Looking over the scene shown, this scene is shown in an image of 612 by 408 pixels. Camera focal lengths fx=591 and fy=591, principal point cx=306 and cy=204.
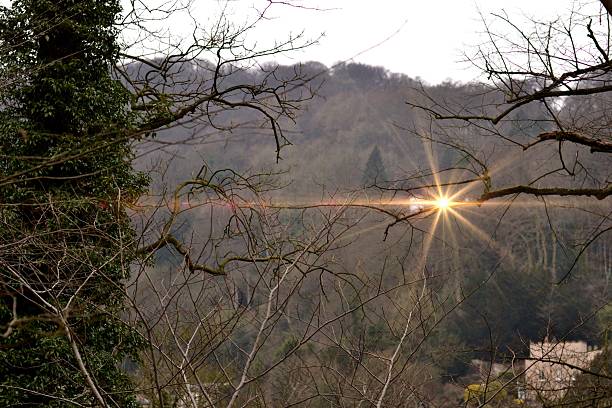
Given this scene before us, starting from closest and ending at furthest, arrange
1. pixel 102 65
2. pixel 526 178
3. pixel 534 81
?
1. pixel 534 81
2. pixel 102 65
3. pixel 526 178

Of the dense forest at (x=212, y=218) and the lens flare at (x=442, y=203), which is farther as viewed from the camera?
the lens flare at (x=442, y=203)

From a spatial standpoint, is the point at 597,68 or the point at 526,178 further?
the point at 526,178

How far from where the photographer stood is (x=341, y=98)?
213ft

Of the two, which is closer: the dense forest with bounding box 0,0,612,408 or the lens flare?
the dense forest with bounding box 0,0,612,408

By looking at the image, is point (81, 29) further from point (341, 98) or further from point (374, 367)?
point (341, 98)

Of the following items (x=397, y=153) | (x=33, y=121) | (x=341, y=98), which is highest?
(x=341, y=98)

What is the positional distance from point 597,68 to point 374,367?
8516 mm

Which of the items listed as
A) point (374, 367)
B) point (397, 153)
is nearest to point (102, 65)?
point (374, 367)

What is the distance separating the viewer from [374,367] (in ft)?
35.5

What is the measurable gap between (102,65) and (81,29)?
562 millimetres

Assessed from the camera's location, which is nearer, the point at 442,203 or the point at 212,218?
the point at 212,218

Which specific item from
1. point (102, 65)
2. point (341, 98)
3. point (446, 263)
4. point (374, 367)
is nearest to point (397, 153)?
point (341, 98)

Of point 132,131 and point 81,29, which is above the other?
point 81,29

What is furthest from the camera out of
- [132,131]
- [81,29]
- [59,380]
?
[81,29]
